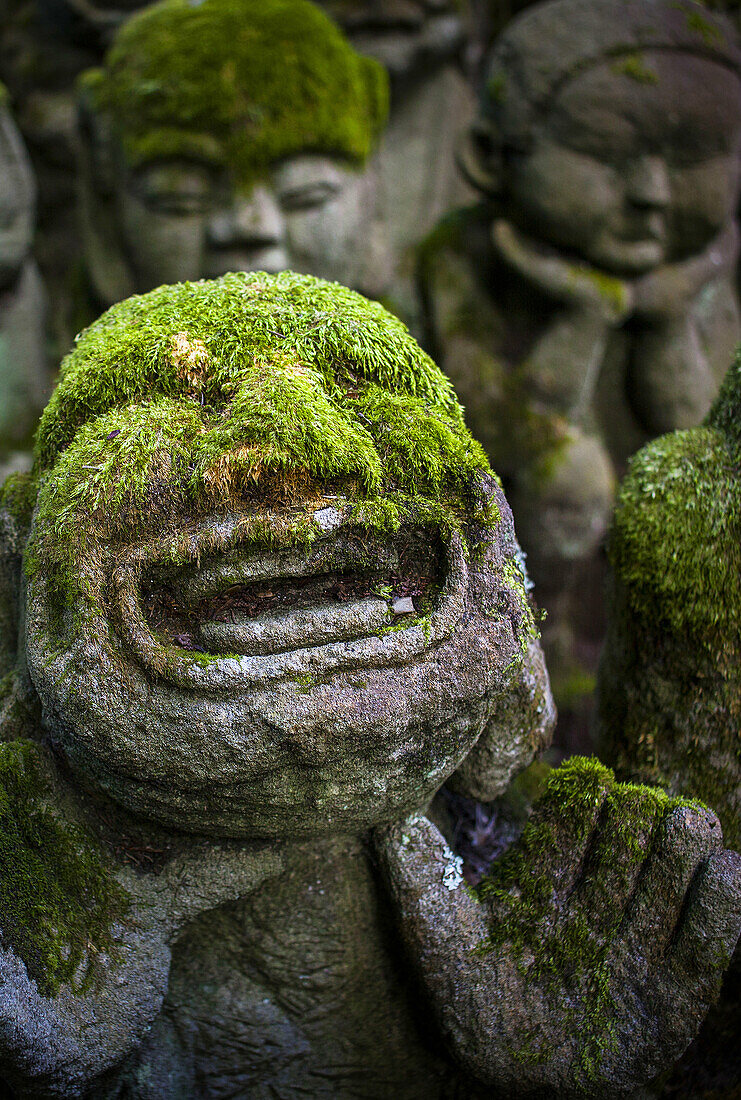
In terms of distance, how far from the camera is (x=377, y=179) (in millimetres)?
3287

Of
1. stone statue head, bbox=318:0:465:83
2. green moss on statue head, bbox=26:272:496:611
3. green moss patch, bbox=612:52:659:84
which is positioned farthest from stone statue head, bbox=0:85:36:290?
green moss on statue head, bbox=26:272:496:611

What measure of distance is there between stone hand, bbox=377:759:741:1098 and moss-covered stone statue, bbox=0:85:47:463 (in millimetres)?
2385

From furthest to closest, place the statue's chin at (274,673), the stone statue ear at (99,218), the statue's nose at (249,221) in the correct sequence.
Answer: the stone statue ear at (99,218)
the statue's nose at (249,221)
the statue's chin at (274,673)

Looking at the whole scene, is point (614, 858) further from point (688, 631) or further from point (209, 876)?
point (209, 876)

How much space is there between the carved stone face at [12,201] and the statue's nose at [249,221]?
695 mm

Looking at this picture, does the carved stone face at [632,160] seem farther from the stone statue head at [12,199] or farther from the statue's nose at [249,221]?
the stone statue head at [12,199]

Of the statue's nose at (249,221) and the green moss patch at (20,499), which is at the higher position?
the green moss patch at (20,499)

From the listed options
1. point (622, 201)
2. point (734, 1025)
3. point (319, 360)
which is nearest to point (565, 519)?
point (622, 201)

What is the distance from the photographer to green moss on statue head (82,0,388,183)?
2.82 m

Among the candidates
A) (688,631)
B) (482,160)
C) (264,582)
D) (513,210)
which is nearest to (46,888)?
(264,582)

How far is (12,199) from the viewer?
10.2 feet

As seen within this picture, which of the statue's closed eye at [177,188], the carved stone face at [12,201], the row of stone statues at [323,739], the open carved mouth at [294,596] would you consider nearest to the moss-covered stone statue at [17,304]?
the carved stone face at [12,201]

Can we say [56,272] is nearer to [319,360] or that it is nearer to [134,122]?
[134,122]

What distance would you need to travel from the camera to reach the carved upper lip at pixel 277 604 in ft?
3.49
